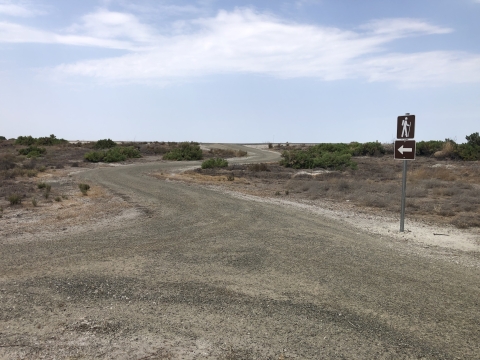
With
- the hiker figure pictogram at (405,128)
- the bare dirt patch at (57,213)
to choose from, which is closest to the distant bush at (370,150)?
the bare dirt patch at (57,213)

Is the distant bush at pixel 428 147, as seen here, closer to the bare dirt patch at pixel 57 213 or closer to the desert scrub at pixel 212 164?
the desert scrub at pixel 212 164

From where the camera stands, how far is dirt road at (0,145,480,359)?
14.9 feet

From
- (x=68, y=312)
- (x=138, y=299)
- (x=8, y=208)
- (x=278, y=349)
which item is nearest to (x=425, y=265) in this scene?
(x=278, y=349)

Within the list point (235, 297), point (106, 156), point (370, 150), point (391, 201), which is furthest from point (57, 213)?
point (370, 150)

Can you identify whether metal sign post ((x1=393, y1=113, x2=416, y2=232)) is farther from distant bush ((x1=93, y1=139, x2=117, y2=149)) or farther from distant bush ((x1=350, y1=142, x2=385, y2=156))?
distant bush ((x1=93, y1=139, x2=117, y2=149))

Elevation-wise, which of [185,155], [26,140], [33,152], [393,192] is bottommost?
[393,192]

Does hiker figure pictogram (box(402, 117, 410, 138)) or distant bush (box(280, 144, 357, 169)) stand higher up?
hiker figure pictogram (box(402, 117, 410, 138))

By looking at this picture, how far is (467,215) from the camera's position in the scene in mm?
13438

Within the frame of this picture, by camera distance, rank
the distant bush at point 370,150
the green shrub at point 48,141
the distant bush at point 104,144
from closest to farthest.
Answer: the distant bush at point 370,150
the distant bush at point 104,144
the green shrub at point 48,141

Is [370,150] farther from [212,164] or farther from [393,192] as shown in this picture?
[393,192]

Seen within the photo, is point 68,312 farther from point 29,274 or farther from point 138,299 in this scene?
point 29,274

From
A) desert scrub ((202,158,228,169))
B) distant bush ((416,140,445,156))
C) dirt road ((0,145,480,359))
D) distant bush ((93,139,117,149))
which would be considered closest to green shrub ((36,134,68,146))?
distant bush ((93,139,117,149))

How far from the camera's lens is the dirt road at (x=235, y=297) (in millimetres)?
4551

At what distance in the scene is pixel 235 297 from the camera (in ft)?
19.6
